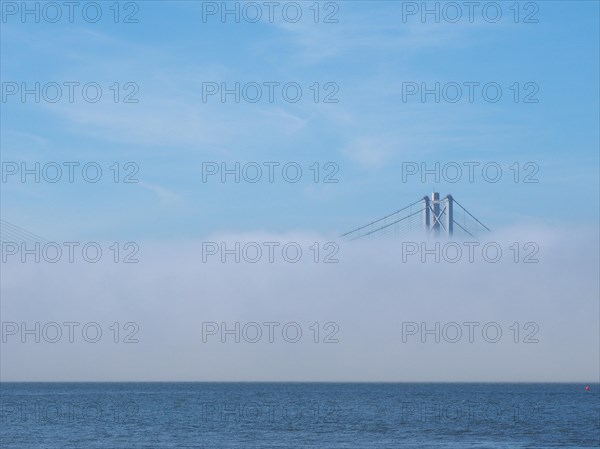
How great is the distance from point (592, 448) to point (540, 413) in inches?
1505

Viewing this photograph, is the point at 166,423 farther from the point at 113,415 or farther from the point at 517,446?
the point at 517,446

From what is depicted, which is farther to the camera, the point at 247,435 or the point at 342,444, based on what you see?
the point at 247,435

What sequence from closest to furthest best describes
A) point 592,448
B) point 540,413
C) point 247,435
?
1. point 592,448
2. point 247,435
3. point 540,413

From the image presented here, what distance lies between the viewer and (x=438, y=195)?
73625 millimetres

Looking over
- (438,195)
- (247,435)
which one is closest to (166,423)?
(247,435)

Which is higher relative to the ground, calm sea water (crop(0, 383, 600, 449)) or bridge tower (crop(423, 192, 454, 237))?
bridge tower (crop(423, 192, 454, 237))

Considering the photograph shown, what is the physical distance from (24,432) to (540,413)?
4898 cm

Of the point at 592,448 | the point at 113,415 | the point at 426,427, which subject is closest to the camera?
the point at 592,448

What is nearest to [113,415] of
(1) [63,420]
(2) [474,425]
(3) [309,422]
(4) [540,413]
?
(1) [63,420]

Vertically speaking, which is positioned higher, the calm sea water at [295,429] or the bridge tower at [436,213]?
the bridge tower at [436,213]

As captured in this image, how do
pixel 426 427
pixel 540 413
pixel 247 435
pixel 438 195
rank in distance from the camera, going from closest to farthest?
1. pixel 247 435
2. pixel 426 427
3. pixel 438 195
4. pixel 540 413

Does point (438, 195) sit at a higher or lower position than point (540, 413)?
higher

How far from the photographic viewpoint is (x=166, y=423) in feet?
223

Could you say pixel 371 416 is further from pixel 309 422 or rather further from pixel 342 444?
pixel 342 444
